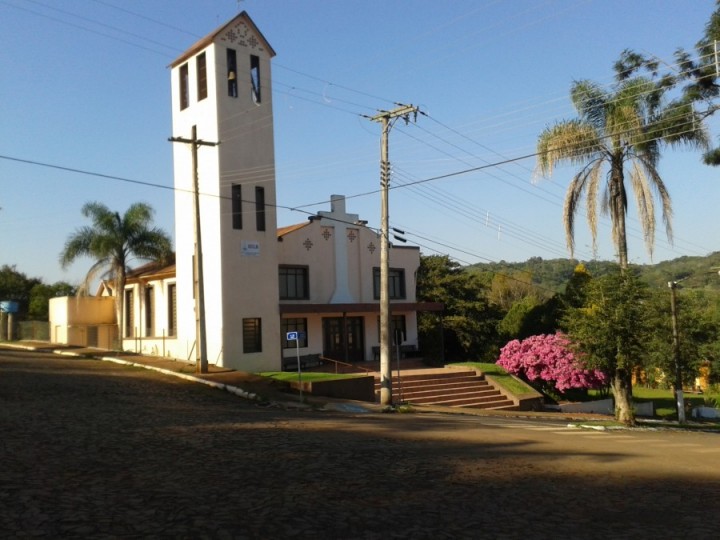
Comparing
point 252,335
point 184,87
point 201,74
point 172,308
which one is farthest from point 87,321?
point 201,74

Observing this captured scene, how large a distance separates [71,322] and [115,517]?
114ft

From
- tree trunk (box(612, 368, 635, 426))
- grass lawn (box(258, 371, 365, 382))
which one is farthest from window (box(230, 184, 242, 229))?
tree trunk (box(612, 368, 635, 426))

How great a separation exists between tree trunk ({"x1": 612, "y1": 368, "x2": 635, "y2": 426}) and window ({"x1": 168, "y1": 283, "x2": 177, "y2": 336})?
20.4 m

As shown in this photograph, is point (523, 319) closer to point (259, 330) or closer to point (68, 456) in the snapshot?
point (259, 330)

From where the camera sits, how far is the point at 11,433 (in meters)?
12.1

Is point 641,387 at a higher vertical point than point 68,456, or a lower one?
Result: lower

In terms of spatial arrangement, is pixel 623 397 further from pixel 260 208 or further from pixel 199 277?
pixel 260 208

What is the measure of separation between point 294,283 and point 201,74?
10.8 m

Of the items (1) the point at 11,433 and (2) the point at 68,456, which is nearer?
(2) the point at 68,456

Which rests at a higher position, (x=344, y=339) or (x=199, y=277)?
(x=199, y=277)

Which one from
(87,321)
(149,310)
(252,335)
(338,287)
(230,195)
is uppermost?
(230,195)

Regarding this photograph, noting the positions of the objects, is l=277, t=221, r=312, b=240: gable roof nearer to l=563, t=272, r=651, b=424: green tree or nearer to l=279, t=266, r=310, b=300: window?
l=279, t=266, r=310, b=300: window

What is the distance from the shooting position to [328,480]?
30.5 ft

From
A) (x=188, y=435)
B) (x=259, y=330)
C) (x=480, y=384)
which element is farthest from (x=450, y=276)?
(x=188, y=435)
